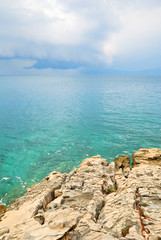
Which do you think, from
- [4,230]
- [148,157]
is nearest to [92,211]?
[4,230]

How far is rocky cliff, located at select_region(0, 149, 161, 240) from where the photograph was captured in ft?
30.3

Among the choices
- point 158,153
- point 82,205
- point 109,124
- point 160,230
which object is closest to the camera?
point 160,230

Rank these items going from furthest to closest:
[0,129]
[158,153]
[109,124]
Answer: [109,124]
[0,129]
[158,153]

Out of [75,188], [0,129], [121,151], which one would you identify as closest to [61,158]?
[121,151]

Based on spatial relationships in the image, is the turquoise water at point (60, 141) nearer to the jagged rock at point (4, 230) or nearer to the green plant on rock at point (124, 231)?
the jagged rock at point (4, 230)

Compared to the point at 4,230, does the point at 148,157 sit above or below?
below

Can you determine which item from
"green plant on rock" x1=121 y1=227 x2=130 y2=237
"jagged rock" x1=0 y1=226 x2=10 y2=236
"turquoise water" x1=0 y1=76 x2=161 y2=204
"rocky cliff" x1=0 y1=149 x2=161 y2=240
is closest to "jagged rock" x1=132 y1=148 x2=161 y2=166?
"turquoise water" x1=0 y1=76 x2=161 y2=204

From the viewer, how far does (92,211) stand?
1184 cm

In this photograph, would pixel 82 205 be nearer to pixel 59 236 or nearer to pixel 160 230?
pixel 59 236

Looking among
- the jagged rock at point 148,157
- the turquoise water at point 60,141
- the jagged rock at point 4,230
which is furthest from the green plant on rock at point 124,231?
the turquoise water at point 60,141

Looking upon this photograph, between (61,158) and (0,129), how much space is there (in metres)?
27.3

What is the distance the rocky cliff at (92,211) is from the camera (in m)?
9.25

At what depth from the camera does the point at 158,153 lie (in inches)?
973

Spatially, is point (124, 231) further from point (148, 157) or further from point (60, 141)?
point (60, 141)
